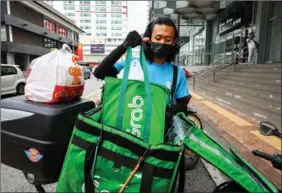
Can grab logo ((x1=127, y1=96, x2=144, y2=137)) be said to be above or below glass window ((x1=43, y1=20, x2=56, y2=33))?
below

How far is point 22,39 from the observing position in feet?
111

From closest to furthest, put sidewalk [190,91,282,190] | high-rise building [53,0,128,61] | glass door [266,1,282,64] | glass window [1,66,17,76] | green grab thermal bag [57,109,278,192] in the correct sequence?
green grab thermal bag [57,109,278,192] < sidewalk [190,91,282,190] < glass window [1,66,17,76] < glass door [266,1,282,64] < high-rise building [53,0,128,61]

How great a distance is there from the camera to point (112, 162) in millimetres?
1201

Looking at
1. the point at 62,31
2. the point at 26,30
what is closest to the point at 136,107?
the point at 26,30

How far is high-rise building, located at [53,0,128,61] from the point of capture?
90.4 metres

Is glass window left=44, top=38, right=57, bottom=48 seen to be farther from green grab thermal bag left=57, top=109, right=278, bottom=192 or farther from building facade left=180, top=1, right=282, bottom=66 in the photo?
green grab thermal bag left=57, top=109, right=278, bottom=192

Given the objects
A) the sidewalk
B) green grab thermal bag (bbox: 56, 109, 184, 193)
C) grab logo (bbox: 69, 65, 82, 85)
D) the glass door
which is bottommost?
the sidewalk

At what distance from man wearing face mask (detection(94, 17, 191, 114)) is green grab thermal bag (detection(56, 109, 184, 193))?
0.48 m

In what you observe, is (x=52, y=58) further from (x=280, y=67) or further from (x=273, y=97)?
(x=280, y=67)

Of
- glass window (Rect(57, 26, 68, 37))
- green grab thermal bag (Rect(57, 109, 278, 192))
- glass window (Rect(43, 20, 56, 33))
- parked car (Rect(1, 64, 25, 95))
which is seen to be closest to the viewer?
green grab thermal bag (Rect(57, 109, 278, 192))

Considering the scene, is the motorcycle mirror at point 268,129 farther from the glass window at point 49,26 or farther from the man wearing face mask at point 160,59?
the glass window at point 49,26

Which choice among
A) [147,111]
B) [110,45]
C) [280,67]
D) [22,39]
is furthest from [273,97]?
[110,45]

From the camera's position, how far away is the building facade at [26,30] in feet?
98.0

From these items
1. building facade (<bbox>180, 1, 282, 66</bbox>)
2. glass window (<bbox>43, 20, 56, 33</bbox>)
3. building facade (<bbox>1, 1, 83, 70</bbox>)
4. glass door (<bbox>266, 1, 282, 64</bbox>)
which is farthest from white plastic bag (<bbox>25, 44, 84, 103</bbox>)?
glass window (<bbox>43, 20, 56, 33</bbox>)
